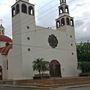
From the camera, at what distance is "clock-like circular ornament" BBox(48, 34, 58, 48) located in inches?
1832

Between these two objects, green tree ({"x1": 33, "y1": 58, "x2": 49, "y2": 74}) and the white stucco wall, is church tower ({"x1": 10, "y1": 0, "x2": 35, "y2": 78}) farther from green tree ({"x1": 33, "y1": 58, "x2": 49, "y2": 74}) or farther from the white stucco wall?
green tree ({"x1": 33, "y1": 58, "x2": 49, "y2": 74})

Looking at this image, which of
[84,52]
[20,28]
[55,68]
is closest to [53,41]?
[55,68]

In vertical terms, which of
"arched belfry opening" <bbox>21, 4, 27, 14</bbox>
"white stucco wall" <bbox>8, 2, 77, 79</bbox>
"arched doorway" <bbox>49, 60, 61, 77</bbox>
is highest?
"arched belfry opening" <bbox>21, 4, 27, 14</bbox>

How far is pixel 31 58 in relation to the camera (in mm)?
41312

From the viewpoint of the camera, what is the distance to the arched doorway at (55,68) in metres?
45.5

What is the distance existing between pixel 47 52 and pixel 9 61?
7801mm

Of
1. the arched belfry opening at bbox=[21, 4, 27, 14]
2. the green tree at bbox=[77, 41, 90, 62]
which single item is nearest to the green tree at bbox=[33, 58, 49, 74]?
the arched belfry opening at bbox=[21, 4, 27, 14]

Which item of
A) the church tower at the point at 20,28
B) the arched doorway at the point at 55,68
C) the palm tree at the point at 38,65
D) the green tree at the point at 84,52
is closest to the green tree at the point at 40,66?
the palm tree at the point at 38,65

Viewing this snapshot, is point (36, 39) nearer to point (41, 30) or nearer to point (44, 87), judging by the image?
point (41, 30)

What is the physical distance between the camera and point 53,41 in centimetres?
4700

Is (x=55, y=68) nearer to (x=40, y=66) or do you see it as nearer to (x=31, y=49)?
(x=31, y=49)

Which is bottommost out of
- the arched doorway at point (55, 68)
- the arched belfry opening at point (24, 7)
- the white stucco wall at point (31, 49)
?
the arched doorway at point (55, 68)

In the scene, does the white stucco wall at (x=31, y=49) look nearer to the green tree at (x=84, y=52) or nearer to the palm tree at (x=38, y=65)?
the palm tree at (x=38, y=65)

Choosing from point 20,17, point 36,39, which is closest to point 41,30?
point 36,39
